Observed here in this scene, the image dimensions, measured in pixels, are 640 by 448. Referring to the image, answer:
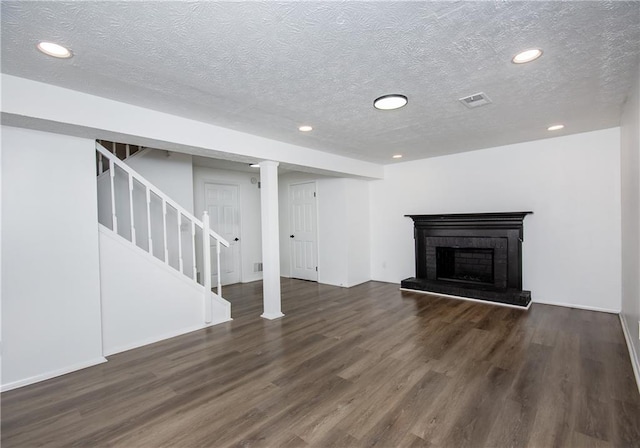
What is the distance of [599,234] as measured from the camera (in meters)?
4.01

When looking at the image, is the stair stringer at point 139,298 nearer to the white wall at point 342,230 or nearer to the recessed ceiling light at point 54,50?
the recessed ceiling light at point 54,50

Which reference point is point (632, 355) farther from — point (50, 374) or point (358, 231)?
point (50, 374)

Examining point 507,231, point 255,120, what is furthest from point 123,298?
point 507,231

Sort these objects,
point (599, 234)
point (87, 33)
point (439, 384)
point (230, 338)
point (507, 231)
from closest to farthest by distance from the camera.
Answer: point (87, 33), point (439, 384), point (230, 338), point (599, 234), point (507, 231)

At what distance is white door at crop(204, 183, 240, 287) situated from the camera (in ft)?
20.1

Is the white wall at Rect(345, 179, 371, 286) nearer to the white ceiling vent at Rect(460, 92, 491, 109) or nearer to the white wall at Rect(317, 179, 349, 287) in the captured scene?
the white wall at Rect(317, 179, 349, 287)

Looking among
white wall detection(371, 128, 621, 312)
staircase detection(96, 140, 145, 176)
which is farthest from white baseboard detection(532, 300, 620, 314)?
staircase detection(96, 140, 145, 176)

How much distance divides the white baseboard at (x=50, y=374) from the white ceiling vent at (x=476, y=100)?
4299 millimetres

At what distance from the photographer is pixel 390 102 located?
8.93 ft

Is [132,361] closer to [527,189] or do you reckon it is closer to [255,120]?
[255,120]

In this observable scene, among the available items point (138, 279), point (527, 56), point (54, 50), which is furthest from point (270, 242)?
point (527, 56)

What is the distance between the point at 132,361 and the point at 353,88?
3295 mm

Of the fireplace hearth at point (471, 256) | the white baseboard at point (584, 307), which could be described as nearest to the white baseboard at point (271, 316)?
the fireplace hearth at point (471, 256)

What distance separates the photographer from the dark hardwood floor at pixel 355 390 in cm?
188
